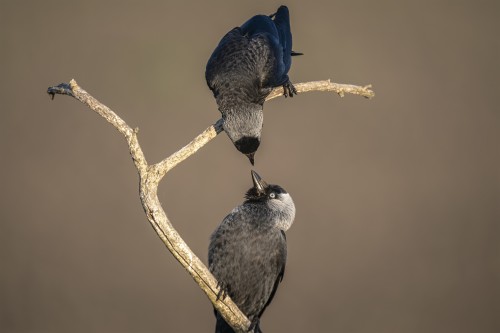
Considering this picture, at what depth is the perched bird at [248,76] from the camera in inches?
143

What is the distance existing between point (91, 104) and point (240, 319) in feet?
4.20

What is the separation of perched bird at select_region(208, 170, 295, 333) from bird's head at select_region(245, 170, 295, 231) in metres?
0.01

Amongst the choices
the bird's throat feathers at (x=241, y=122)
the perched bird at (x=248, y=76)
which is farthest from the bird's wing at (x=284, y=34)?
the bird's throat feathers at (x=241, y=122)

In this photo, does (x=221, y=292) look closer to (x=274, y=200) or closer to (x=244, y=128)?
Answer: (x=274, y=200)

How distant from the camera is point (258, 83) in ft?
12.7

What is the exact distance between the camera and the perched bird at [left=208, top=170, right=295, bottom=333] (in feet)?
11.8

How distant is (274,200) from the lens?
12.6 ft

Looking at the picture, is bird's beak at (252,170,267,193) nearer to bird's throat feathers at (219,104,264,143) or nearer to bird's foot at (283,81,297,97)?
bird's throat feathers at (219,104,264,143)

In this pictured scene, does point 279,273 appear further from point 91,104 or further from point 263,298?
point 91,104

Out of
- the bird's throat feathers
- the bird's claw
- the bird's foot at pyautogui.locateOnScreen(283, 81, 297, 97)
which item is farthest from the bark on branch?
the bird's foot at pyautogui.locateOnScreen(283, 81, 297, 97)

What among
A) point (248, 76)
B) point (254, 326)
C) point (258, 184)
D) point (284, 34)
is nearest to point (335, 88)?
point (248, 76)

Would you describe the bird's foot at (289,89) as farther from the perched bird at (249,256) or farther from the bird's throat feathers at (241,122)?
the perched bird at (249,256)

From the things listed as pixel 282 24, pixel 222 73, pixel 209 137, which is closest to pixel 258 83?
pixel 222 73

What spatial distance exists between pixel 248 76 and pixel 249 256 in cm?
102
